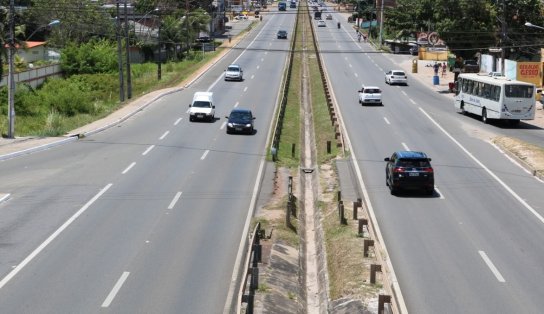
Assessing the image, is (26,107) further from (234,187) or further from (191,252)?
(191,252)

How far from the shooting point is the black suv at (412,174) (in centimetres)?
3073

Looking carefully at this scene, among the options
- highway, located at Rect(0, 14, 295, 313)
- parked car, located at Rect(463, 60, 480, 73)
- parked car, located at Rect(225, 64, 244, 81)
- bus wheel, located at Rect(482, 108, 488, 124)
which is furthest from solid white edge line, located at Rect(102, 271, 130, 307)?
parked car, located at Rect(463, 60, 480, 73)

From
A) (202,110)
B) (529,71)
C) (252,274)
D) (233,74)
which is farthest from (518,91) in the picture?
(252,274)

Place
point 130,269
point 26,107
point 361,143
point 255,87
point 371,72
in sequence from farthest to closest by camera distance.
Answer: point 371,72
point 255,87
point 26,107
point 361,143
point 130,269

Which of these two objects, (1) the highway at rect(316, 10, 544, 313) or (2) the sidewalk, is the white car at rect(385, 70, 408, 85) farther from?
(2) the sidewalk

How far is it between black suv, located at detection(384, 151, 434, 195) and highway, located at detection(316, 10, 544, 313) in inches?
20.7

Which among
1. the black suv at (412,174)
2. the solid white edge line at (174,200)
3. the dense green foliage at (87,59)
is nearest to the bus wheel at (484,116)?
the black suv at (412,174)

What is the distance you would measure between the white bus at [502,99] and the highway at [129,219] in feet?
49.8

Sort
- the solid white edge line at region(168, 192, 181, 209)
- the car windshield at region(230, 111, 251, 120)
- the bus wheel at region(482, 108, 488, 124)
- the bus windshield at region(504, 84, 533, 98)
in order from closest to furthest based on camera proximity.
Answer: the solid white edge line at region(168, 192, 181, 209) < the car windshield at region(230, 111, 251, 120) < the bus windshield at region(504, 84, 533, 98) < the bus wheel at region(482, 108, 488, 124)

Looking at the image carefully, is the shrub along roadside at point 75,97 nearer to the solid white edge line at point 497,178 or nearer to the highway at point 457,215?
the highway at point 457,215

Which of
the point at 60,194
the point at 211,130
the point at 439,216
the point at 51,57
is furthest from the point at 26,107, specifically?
the point at 439,216

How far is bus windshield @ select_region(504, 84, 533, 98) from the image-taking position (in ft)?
161

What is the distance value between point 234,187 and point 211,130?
16.4 m

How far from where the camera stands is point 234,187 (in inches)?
1275
